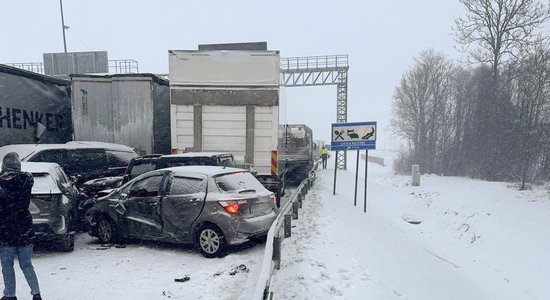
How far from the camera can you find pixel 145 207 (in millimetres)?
6742

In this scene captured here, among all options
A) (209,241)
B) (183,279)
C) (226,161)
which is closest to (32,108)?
(226,161)

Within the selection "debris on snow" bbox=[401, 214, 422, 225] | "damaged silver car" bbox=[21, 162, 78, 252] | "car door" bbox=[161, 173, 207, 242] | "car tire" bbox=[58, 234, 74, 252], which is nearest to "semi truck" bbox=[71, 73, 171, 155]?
"damaged silver car" bbox=[21, 162, 78, 252]

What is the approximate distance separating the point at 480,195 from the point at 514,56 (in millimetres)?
14578

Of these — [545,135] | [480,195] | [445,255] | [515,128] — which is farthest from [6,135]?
[515,128]

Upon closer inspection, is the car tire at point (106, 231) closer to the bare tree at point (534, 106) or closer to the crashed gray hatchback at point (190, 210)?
the crashed gray hatchback at point (190, 210)

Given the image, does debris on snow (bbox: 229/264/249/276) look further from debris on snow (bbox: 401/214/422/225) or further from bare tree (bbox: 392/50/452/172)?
bare tree (bbox: 392/50/452/172)

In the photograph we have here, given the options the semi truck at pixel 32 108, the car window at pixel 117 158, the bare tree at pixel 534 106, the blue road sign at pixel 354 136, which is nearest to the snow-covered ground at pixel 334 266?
the blue road sign at pixel 354 136

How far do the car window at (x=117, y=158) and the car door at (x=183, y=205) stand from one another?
4.20m

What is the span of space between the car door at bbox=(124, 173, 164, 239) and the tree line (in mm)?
18987

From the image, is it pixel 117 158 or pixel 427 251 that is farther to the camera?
pixel 117 158

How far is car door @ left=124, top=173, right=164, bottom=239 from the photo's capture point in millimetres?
6641

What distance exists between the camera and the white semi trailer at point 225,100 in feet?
32.1

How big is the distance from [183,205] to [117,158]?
4.80 m

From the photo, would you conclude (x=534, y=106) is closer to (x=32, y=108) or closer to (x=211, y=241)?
(x=211, y=241)
